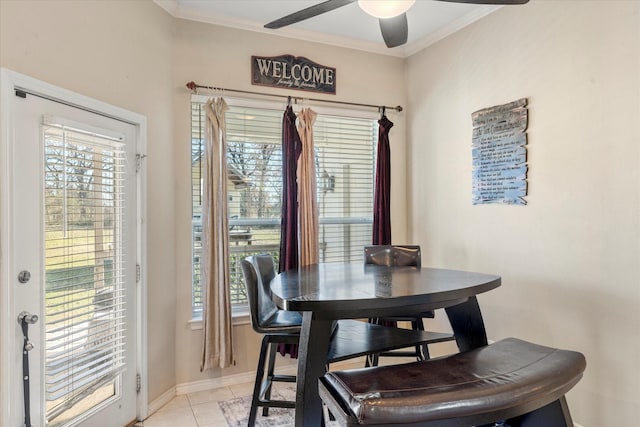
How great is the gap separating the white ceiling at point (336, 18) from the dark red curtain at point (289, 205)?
773mm

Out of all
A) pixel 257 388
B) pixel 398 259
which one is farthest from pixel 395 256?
pixel 257 388

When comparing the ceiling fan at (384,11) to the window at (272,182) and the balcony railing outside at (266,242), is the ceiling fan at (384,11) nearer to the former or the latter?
the window at (272,182)

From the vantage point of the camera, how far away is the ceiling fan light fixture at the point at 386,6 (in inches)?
68.6

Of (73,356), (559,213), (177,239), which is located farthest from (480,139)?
(73,356)

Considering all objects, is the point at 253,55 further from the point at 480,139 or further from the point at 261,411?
the point at 261,411

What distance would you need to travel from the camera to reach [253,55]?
10.5ft

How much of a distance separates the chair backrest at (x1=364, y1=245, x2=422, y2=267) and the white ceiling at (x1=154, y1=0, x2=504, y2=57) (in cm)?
185

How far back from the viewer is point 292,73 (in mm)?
3340

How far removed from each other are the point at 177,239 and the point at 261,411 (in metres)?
1.39

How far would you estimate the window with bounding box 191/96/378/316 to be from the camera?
10.4ft

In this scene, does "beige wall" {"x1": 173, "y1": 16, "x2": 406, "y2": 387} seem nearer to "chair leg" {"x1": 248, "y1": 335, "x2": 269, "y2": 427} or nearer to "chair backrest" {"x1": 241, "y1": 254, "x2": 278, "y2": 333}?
"chair backrest" {"x1": 241, "y1": 254, "x2": 278, "y2": 333}

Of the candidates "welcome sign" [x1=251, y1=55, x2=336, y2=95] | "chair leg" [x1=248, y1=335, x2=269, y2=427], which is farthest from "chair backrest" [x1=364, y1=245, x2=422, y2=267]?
"welcome sign" [x1=251, y1=55, x2=336, y2=95]

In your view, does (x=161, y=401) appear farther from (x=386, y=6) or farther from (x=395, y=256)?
(x=386, y=6)

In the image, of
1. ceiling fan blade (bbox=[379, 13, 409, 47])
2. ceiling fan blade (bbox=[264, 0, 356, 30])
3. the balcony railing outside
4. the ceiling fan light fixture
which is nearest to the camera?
the ceiling fan light fixture
